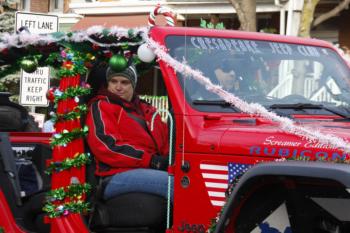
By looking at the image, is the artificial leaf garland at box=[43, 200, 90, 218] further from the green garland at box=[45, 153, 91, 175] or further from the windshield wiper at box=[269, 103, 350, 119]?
the windshield wiper at box=[269, 103, 350, 119]

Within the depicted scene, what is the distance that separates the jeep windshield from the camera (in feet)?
12.5

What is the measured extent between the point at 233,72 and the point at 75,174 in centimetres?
115

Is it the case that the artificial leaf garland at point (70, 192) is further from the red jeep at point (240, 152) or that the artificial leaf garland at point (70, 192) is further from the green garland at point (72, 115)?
the green garland at point (72, 115)

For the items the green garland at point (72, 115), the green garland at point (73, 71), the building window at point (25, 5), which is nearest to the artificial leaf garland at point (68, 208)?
the green garland at point (72, 115)

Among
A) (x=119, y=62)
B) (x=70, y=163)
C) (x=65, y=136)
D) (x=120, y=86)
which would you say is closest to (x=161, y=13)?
(x=119, y=62)

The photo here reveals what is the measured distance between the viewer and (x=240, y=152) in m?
3.31

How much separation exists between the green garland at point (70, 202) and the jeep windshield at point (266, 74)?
96 cm

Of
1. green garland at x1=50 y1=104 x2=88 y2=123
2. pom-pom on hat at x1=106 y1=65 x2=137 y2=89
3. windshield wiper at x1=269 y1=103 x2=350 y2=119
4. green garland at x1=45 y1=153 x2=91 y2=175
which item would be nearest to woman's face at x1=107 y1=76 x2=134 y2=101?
pom-pom on hat at x1=106 y1=65 x2=137 y2=89

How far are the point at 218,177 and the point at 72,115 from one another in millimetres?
1231

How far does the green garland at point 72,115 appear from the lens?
420cm

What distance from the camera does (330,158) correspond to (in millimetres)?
3025

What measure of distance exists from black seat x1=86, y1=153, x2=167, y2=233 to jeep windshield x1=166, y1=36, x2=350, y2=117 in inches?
27.9

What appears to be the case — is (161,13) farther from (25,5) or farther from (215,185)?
(25,5)

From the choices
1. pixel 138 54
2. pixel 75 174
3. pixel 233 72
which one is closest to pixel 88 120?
pixel 75 174
